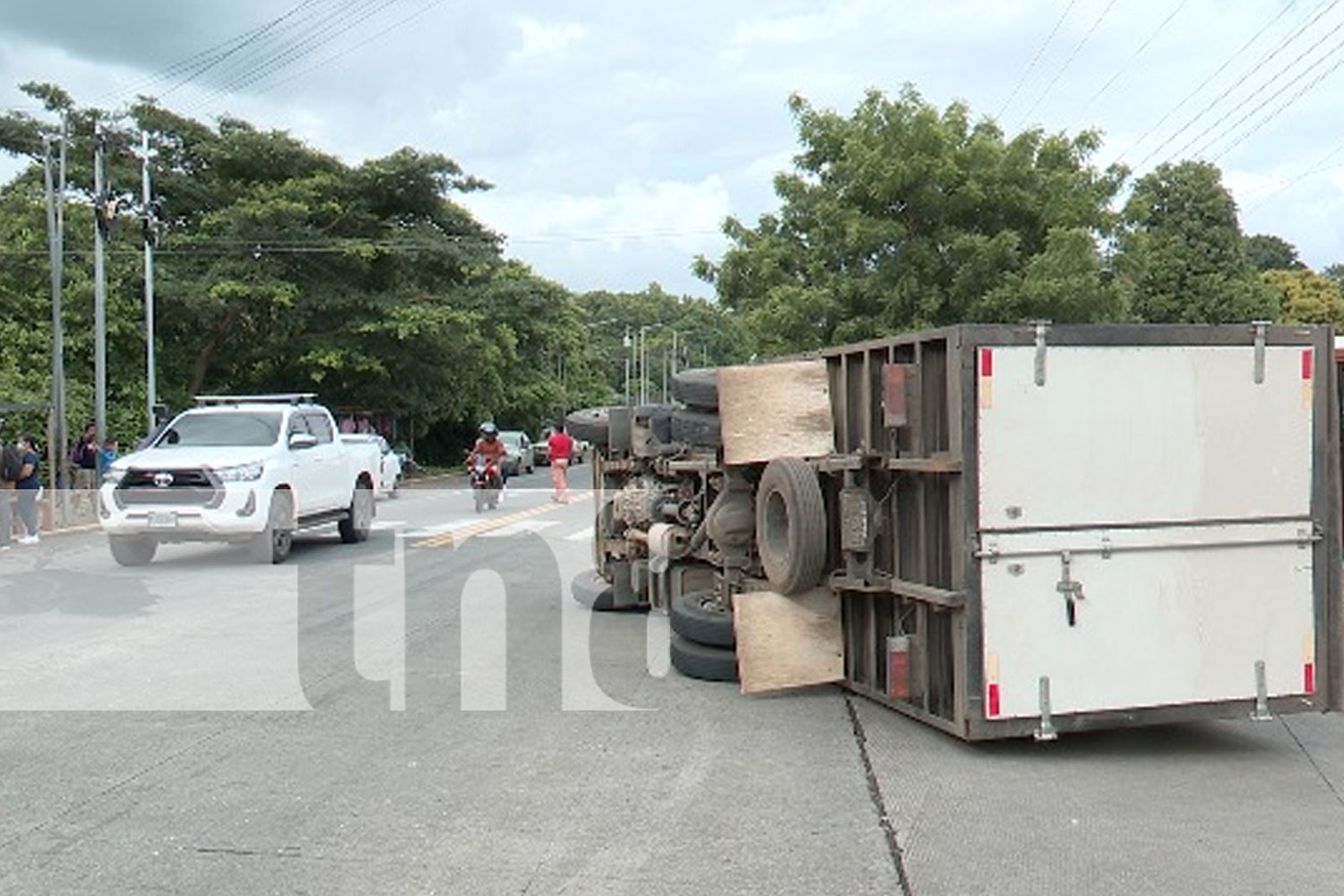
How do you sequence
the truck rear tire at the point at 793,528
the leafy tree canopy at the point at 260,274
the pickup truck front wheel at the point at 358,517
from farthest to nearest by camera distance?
the leafy tree canopy at the point at 260,274, the pickup truck front wheel at the point at 358,517, the truck rear tire at the point at 793,528

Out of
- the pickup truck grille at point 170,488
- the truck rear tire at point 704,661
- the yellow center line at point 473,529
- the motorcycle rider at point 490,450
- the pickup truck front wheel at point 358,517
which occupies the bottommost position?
the truck rear tire at point 704,661

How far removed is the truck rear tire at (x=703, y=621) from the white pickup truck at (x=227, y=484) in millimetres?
8062

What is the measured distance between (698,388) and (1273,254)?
317ft

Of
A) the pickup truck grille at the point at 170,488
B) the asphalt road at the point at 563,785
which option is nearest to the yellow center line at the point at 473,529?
the pickup truck grille at the point at 170,488

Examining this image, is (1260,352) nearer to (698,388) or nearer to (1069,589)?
(1069,589)

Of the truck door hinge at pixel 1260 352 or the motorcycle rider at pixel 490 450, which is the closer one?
the truck door hinge at pixel 1260 352

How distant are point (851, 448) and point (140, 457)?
11.0 meters

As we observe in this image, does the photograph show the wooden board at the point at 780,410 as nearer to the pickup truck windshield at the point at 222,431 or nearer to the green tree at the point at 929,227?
the pickup truck windshield at the point at 222,431

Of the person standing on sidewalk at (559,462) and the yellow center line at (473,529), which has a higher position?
the person standing on sidewalk at (559,462)

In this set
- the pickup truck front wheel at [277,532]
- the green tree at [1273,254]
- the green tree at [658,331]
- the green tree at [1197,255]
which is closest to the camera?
the pickup truck front wheel at [277,532]

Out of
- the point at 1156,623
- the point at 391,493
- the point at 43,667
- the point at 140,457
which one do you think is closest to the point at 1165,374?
the point at 1156,623

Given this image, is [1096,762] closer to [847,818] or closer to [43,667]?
[847,818]

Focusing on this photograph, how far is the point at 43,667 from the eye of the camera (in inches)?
374

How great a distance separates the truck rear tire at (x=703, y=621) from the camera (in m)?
8.96
